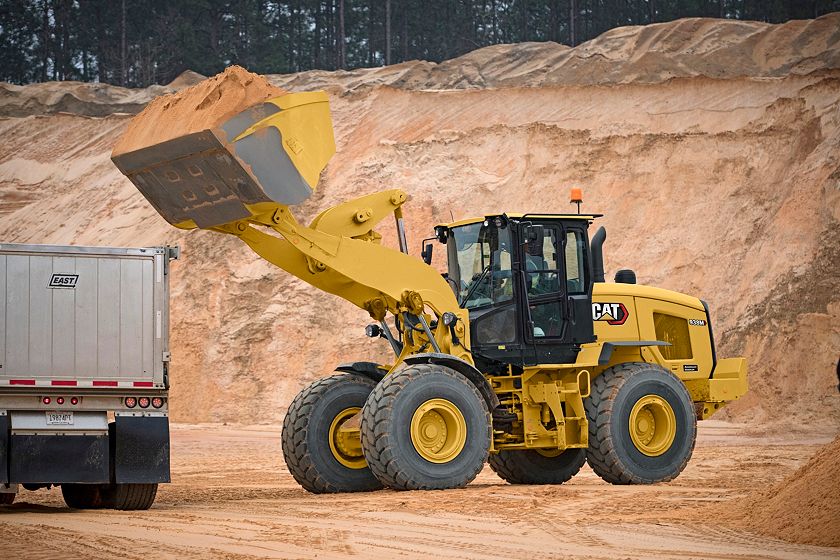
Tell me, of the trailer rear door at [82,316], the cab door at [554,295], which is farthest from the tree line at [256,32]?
the trailer rear door at [82,316]

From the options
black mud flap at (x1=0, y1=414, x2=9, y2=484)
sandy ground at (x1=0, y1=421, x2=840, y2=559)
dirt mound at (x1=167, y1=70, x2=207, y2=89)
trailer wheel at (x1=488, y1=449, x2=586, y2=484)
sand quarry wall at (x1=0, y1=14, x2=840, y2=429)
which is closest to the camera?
sandy ground at (x1=0, y1=421, x2=840, y2=559)

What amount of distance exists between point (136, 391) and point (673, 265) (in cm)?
2122

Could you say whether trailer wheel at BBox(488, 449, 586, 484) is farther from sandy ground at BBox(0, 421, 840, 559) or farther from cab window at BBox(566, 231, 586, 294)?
cab window at BBox(566, 231, 586, 294)

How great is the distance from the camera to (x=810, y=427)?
23062 mm

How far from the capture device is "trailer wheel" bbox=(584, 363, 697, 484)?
47.4ft

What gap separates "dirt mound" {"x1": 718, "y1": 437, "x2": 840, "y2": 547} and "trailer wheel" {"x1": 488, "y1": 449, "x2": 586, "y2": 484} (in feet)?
Answer: 15.9

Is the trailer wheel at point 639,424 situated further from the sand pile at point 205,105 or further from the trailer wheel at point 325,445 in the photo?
the sand pile at point 205,105

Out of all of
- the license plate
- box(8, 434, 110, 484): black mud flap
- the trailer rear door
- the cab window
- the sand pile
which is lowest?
box(8, 434, 110, 484): black mud flap

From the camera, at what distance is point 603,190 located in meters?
33.8

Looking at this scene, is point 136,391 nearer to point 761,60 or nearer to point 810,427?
point 810,427

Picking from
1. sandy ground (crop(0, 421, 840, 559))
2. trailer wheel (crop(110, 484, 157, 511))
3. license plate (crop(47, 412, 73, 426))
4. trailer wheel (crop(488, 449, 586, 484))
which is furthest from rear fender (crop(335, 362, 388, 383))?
license plate (crop(47, 412, 73, 426))

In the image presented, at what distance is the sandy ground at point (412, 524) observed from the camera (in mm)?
8859

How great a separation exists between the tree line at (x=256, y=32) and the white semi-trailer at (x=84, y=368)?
139 feet

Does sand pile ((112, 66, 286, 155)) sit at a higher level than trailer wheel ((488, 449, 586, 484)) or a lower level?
higher
